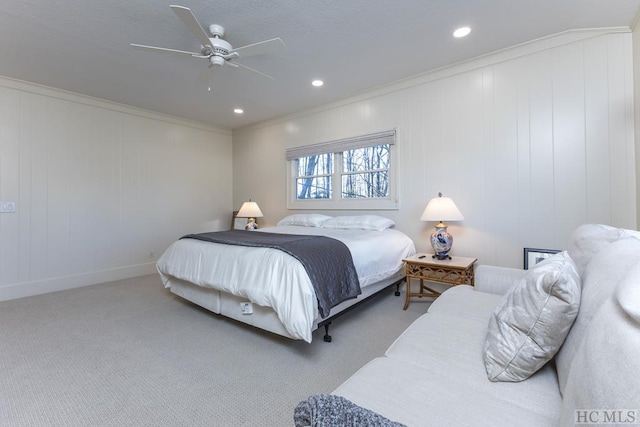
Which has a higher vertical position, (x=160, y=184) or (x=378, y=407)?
(x=160, y=184)

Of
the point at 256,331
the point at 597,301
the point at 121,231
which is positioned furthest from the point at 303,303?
the point at 121,231

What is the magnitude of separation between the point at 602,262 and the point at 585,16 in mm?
2557

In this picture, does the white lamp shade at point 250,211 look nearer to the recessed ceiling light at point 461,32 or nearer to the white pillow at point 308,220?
the white pillow at point 308,220

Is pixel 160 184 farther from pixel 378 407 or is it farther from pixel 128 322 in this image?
pixel 378 407

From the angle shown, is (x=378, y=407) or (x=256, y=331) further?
(x=256, y=331)

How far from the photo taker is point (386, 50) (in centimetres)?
286

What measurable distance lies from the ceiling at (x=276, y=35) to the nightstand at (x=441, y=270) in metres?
2.18

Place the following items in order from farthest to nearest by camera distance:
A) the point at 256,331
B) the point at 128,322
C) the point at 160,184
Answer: the point at 160,184, the point at 128,322, the point at 256,331

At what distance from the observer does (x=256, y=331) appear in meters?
2.50

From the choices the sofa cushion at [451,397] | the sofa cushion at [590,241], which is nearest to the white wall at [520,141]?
the sofa cushion at [590,241]

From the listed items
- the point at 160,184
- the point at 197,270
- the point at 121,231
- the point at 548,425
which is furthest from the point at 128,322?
the point at 548,425

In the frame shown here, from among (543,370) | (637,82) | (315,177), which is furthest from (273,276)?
(637,82)

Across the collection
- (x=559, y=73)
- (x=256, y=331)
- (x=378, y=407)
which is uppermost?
(x=559, y=73)

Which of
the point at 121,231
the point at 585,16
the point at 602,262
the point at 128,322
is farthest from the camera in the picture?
the point at 121,231
